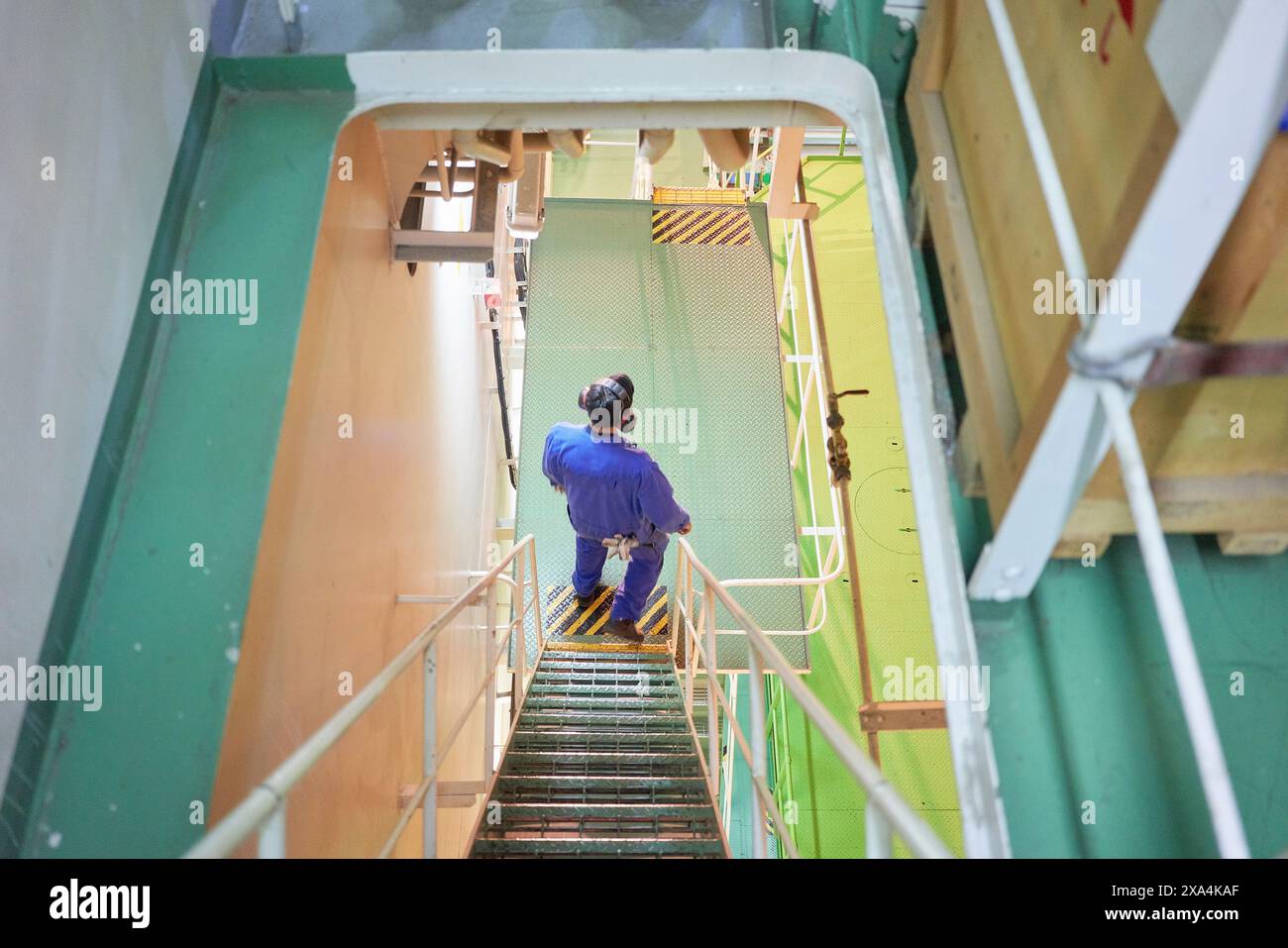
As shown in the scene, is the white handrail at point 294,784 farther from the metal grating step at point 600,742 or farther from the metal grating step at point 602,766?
the metal grating step at point 600,742

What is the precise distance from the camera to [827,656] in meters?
5.64

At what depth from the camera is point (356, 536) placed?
3.22 meters

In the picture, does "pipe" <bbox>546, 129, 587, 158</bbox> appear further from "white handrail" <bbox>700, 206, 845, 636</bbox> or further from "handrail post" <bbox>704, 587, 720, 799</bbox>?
"handrail post" <bbox>704, 587, 720, 799</bbox>

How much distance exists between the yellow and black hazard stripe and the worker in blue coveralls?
8.74 ft

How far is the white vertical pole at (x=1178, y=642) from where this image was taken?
3.34 feet

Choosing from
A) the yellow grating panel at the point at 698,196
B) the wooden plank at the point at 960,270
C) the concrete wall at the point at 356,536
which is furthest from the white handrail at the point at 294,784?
the yellow grating panel at the point at 698,196

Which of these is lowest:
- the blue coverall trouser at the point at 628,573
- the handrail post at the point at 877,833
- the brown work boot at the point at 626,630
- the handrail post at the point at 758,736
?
the handrail post at the point at 877,833

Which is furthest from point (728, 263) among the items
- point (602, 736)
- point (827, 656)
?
point (602, 736)

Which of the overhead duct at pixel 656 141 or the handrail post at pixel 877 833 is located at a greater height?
the overhead duct at pixel 656 141

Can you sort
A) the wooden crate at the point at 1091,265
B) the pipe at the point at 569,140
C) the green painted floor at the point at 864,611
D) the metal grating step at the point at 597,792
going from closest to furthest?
the wooden crate at the point at 1091,265 < the pipe at the point at 569,140 < the metal grating step at the point at 597,792 < the green painted floor at the point at 864,611

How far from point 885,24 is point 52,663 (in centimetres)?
252

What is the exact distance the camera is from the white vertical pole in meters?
1.02

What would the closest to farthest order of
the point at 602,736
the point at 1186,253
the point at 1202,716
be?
the point at 1202,716, the point at 1186,253, the point at 602,736

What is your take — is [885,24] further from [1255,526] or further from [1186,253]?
[1255,526]
